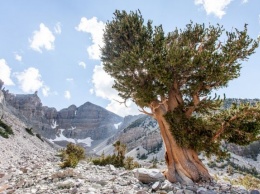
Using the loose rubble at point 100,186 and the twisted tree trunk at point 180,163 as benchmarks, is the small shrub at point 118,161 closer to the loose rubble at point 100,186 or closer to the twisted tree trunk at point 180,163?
the twisted tree trunk at point 180,163

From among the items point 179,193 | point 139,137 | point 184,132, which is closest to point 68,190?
point 179,193

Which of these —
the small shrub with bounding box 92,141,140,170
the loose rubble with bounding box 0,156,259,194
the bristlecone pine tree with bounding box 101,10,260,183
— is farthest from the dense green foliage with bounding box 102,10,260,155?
the small shrub with bounding box 92,141,140,170

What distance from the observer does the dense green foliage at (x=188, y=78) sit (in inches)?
616

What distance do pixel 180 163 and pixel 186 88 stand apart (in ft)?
17.0

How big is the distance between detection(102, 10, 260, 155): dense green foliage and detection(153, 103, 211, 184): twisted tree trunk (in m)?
0.57

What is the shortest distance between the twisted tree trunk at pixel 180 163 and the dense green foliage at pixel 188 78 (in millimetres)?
575

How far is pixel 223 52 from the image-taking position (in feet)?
54.0

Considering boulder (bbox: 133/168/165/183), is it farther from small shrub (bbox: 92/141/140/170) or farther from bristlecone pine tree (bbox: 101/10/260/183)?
small shrub (bbox: 92/141/140/170)

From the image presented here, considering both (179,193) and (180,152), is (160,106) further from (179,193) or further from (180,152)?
(179,193)

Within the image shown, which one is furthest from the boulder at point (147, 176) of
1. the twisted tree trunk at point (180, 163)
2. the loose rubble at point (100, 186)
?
the twisted tree trunk at point (180, 163)

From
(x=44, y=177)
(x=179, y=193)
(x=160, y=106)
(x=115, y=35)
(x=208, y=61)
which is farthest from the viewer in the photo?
(x=115, y=35)

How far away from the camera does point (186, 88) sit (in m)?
18.0

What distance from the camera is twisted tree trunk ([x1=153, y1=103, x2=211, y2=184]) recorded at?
15641mm

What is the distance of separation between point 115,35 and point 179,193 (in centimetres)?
1240
